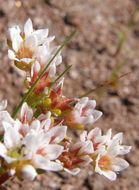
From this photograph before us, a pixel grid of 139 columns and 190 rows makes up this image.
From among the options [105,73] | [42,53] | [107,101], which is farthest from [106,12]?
[42,53]

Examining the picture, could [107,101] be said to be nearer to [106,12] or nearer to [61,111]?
[106,12]

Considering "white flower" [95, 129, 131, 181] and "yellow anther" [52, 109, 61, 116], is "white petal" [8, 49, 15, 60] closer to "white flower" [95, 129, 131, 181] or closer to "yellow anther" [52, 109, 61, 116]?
"yellow anther" [52, 109, 61, 116]

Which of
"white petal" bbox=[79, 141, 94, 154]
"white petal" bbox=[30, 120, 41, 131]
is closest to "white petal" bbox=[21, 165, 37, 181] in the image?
"white petal" bbox=[30, 120, 41, 131]

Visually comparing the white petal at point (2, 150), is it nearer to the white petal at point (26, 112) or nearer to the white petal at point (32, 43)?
the white petal at point (26, 112)

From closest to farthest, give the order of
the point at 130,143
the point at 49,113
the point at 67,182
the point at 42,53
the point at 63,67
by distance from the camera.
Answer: the point at 49,113 < the point at 42,53 < the point at 67,182 < the point at 130,143 < the point at 63,67

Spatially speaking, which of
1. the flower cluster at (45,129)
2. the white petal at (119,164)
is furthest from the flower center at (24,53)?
the white petal at (119,164)

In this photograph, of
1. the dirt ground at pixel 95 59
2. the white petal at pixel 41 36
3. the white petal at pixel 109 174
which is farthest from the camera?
the dirt ground at pixel 95 59

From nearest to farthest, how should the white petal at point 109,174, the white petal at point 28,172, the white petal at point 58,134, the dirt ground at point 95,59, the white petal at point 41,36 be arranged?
the white petal at point 28,172 < the white petal at point 58,134 < the white petal at point 109,174 < the white petal at point 41,36 < the dirt ground at point 95,59

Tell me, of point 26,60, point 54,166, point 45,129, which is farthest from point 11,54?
point 54,166

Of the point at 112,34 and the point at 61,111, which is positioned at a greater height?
the point at 61,111
